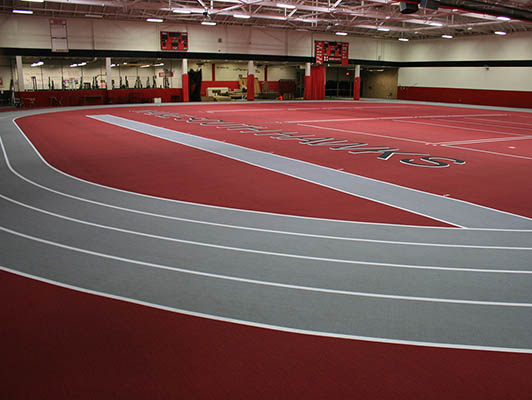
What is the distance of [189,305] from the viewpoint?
412cm

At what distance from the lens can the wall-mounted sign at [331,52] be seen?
1700 inches

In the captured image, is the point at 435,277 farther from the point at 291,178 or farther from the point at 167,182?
the point at 167,182

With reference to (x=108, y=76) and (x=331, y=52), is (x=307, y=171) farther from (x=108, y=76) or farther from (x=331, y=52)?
(x=331, y=52)

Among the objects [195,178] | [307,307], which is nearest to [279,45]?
[195,178]

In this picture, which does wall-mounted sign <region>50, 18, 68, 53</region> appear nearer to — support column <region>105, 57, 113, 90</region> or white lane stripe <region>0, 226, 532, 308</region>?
support column <region>105, 57, 113, 90</region>

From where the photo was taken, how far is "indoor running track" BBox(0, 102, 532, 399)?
3.16 metres

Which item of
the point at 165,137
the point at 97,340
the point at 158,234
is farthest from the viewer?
the point at 165,137

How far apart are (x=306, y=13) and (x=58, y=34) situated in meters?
18.1

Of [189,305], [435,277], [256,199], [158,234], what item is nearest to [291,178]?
[256,199]

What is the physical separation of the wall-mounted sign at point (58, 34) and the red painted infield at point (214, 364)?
34058 millimetres

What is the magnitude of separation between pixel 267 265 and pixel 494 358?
7.69 feet

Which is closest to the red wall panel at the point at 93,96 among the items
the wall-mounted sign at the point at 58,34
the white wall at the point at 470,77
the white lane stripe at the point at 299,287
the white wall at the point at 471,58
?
the wall-mounted sign at the point at 58,34

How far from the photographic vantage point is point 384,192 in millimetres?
8398

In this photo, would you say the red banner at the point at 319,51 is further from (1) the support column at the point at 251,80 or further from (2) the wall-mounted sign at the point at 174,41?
(2) the wall-mounted sign at the point at 174,41
